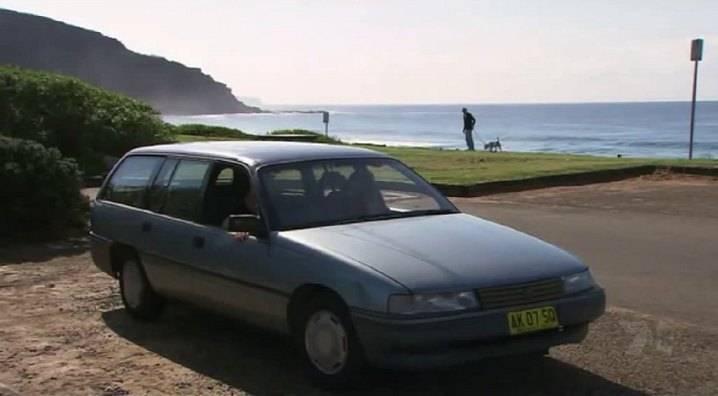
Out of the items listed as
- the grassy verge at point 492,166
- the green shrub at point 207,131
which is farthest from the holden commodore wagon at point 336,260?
the green shrub at point 207,131

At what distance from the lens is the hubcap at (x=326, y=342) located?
575 centimetres

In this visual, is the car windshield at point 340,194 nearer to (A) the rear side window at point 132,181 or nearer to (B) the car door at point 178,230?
(B) the car door at point 178,230

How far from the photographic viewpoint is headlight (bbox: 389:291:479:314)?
542 centimetres

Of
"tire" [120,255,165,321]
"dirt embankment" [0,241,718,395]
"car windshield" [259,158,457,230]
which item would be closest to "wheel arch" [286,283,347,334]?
"dirt embankment" [0,241,718,395]

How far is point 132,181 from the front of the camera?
8.18 meters

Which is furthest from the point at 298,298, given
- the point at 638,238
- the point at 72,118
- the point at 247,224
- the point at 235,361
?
the point at 72,118

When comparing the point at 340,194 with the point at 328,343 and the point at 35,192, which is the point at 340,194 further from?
the point at 35,192

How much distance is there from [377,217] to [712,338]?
245cm

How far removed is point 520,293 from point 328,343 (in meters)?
1.14

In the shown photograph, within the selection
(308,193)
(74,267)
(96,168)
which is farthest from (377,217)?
(96,168)

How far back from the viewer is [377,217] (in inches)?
264

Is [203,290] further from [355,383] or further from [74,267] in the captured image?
[74,267]

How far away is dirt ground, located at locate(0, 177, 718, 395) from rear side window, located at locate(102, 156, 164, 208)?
908mm

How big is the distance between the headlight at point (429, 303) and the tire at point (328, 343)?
361 millimetres
